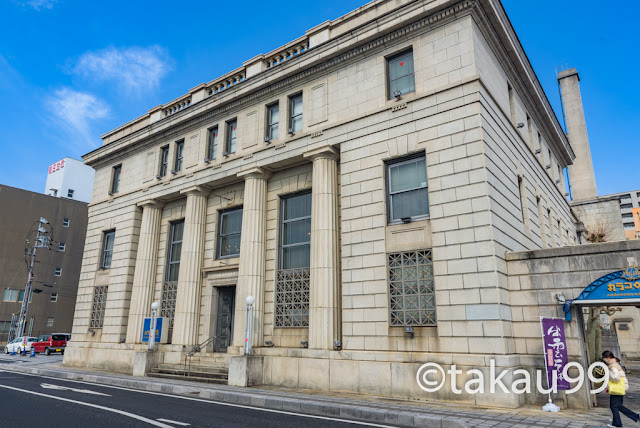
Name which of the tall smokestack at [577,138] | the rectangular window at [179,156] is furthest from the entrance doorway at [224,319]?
the tall smokestack at [577,138]

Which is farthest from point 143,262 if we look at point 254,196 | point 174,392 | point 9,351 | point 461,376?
point 9,351

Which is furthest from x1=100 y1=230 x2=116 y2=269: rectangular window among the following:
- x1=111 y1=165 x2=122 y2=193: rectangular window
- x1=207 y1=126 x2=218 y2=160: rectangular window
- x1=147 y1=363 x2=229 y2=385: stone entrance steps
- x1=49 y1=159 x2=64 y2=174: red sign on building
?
x1=49 y1=159 x2=64 y2=174: red sign on building

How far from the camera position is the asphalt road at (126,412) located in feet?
28.3

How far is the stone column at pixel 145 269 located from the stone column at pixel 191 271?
2.85 meters

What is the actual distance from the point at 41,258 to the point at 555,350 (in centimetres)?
5581

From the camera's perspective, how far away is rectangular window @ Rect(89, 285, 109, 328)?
79.2 feet

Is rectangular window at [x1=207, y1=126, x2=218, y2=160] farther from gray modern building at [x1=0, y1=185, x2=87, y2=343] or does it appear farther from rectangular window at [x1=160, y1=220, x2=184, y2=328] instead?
gray modern building at [x1=0, y1=185, x2=87, y2=343]

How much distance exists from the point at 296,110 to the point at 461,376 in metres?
12.4

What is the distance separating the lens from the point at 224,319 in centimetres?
2019

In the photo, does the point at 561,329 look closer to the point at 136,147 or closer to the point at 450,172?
the point at 450,172

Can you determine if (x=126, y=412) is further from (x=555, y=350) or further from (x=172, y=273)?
(x=172, y=273)

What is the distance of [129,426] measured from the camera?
815 centimetres

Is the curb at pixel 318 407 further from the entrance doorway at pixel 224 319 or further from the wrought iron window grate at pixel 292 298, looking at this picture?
the entrance doorway at pixel 224 319

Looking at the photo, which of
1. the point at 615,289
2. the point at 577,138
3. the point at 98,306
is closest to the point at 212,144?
the point at 98,306
